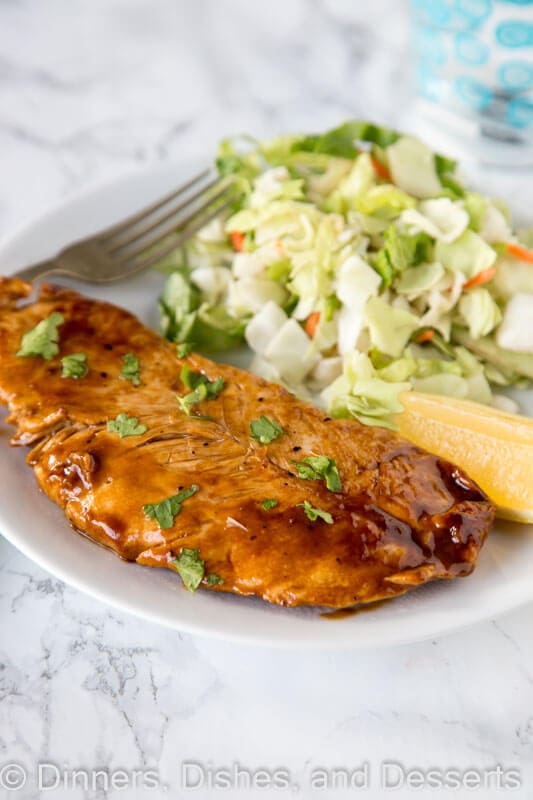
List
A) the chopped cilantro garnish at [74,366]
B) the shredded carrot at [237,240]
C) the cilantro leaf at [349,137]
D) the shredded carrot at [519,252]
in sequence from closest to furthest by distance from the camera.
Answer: the chopped cilantro garnish at [74,366] < the shredded carrot at [519,252] < the shredded carrot at [237,240] < the cilantro leaf at [349,137]

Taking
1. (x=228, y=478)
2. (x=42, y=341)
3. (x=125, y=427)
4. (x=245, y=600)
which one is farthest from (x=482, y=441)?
(x=42, y=341)

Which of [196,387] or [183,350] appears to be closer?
[196,387]

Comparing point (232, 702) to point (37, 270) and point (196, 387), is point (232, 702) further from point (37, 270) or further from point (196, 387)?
point (37, 270)

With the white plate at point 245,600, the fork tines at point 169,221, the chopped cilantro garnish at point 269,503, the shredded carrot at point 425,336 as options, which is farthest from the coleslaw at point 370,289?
the white plate at point 245,600

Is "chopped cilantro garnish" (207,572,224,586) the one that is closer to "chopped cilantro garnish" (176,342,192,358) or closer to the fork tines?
"chopped cilantro garnish" (176,342,192,358)

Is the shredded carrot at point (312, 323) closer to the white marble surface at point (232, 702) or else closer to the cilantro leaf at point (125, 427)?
the cilantro leaf at point (125, 427)

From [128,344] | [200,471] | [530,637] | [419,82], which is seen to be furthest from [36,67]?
[530,637]

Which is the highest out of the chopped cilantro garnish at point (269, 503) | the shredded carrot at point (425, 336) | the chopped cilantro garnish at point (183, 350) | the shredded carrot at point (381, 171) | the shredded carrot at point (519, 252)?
the shredded carrot at point (381, 171)
